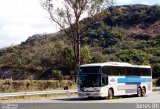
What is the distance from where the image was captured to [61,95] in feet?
127

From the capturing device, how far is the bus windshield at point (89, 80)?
108 feet

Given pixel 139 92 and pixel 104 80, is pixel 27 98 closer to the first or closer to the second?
pixel 104 80

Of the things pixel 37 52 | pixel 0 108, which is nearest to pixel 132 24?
pixel 37 52

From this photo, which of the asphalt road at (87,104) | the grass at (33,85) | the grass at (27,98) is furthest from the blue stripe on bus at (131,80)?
the grass at (33,85)

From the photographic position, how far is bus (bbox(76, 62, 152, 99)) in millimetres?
32781

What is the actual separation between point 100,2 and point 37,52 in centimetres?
4449

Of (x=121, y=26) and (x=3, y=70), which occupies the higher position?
(x=121, y=26)

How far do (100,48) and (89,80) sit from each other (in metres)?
66.7

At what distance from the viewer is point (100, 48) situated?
99.6m

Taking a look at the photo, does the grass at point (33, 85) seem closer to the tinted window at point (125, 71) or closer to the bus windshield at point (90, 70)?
the tinted window at point (125, 71)

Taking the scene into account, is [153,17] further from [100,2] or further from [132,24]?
[100,2]

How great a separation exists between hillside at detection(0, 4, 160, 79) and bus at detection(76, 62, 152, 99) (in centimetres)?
2143

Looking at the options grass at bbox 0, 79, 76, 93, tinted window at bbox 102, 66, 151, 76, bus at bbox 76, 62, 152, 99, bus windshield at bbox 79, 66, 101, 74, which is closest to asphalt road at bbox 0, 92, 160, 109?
bus at bbox 76, 62, 152, 99

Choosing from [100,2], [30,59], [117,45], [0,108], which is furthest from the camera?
[117,45]
